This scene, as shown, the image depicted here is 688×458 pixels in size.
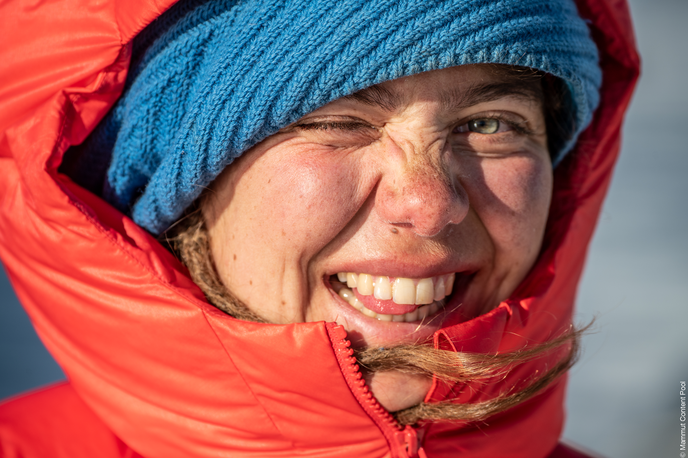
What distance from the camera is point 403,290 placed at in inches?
56.4

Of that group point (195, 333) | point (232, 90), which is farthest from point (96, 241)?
point (232, 90)

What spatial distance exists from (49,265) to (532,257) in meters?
1.25

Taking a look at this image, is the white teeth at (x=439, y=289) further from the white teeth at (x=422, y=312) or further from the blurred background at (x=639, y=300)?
the blurred background at (x=639, y=300)

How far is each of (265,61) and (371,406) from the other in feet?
2.62

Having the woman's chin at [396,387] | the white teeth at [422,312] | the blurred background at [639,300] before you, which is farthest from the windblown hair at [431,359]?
the blurred background at [639,300]

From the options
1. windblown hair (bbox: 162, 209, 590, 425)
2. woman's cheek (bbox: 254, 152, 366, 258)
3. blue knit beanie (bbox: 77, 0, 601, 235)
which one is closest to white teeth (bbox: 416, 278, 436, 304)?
windblown hair (bbox: 162, 209, 590, 425)

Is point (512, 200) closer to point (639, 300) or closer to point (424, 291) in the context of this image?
point (424, 291)

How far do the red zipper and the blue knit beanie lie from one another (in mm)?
486

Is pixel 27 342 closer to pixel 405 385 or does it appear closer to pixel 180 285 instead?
pixel 180 285

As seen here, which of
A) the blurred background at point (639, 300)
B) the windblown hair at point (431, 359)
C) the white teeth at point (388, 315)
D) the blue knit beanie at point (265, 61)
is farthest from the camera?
the blurred background at point (639, 300)

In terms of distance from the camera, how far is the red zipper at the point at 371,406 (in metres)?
1.32

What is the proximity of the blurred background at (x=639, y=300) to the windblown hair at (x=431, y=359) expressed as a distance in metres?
0.92

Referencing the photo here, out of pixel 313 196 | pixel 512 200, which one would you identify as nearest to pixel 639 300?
pixel 512 200

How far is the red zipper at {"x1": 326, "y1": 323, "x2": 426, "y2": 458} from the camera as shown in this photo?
4.34 feet
